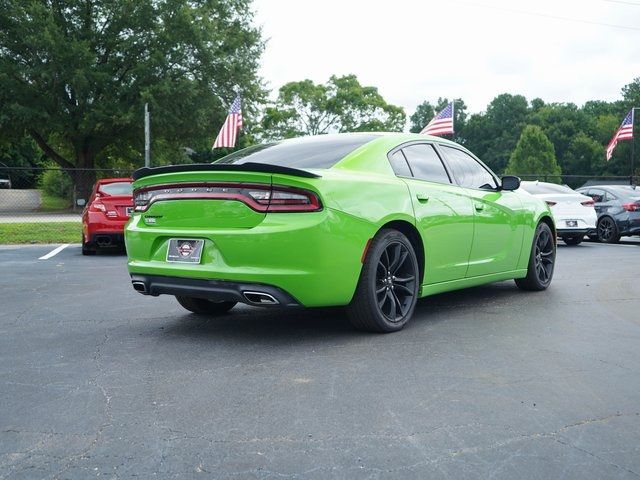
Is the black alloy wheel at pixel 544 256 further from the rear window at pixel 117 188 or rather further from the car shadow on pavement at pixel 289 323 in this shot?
the rear window at pixel 117 188

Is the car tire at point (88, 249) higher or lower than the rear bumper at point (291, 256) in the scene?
lower

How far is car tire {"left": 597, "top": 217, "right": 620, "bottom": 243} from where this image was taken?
15969mm

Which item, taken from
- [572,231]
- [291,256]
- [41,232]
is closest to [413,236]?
[291,256]

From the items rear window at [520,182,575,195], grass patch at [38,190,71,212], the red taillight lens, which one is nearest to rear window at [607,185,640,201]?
rear window at [520,182,575,195]

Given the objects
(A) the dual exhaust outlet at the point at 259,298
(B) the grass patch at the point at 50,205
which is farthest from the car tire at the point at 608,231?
(B) the grass patch at the point at 50,205

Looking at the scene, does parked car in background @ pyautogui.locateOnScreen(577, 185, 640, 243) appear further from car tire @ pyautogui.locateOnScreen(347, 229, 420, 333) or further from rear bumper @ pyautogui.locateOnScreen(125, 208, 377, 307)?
rear bumper @ pyautogui.locateOnScreen(125, 208, 377, 307)

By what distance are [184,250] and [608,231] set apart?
13783 millimetres

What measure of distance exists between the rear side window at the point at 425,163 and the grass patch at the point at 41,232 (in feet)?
38.5

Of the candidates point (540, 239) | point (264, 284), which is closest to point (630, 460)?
point (264, 284)

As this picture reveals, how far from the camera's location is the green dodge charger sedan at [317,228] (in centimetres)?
448

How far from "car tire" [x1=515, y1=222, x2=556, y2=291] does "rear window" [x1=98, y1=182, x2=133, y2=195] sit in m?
7.56

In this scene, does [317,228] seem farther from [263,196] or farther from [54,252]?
[54,252]

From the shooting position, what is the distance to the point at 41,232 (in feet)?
57.4

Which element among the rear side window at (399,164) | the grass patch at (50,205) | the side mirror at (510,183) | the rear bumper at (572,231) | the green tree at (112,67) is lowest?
the grass patch at (50,205)
